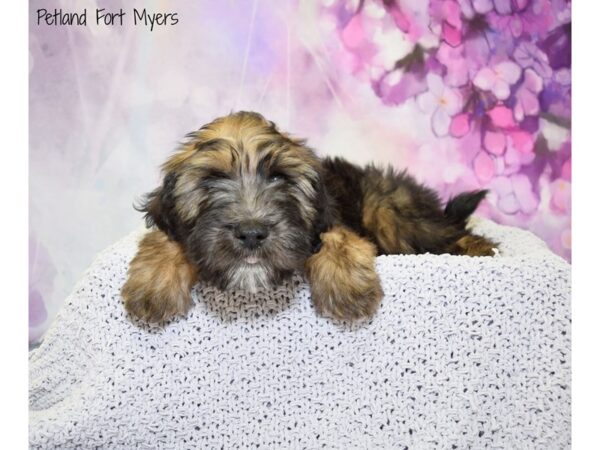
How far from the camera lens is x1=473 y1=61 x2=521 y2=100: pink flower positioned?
4.15m

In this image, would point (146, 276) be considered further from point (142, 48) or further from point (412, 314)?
point (142, 48)

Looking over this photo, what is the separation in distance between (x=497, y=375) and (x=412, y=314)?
1.39 feet

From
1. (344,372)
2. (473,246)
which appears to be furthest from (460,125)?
(344,372)

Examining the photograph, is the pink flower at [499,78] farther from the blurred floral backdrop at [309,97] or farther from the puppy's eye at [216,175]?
the puppy's eye at [216,175]

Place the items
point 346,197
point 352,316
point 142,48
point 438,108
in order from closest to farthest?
point 352,316 < point 346,197 < point 142,48 < point 438,108

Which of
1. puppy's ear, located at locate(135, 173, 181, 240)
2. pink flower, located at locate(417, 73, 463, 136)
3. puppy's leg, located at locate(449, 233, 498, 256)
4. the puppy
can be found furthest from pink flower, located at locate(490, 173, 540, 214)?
puppy's ear, located at locate(135, 173, 181, 240)

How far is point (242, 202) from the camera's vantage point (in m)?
2.62

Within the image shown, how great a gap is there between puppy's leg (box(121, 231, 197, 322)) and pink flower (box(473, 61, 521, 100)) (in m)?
2.42

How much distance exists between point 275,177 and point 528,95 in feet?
7.03

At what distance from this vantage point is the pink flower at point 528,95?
13.4ft

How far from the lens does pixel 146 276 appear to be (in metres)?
2.72

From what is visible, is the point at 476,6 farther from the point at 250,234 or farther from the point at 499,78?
the point at 250,234

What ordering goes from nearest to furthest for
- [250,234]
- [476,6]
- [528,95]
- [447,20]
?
1. [250,234]
2. [476,6]
3. [447,20]
4. [528,95]

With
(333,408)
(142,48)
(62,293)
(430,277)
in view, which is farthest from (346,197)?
(62,293)
